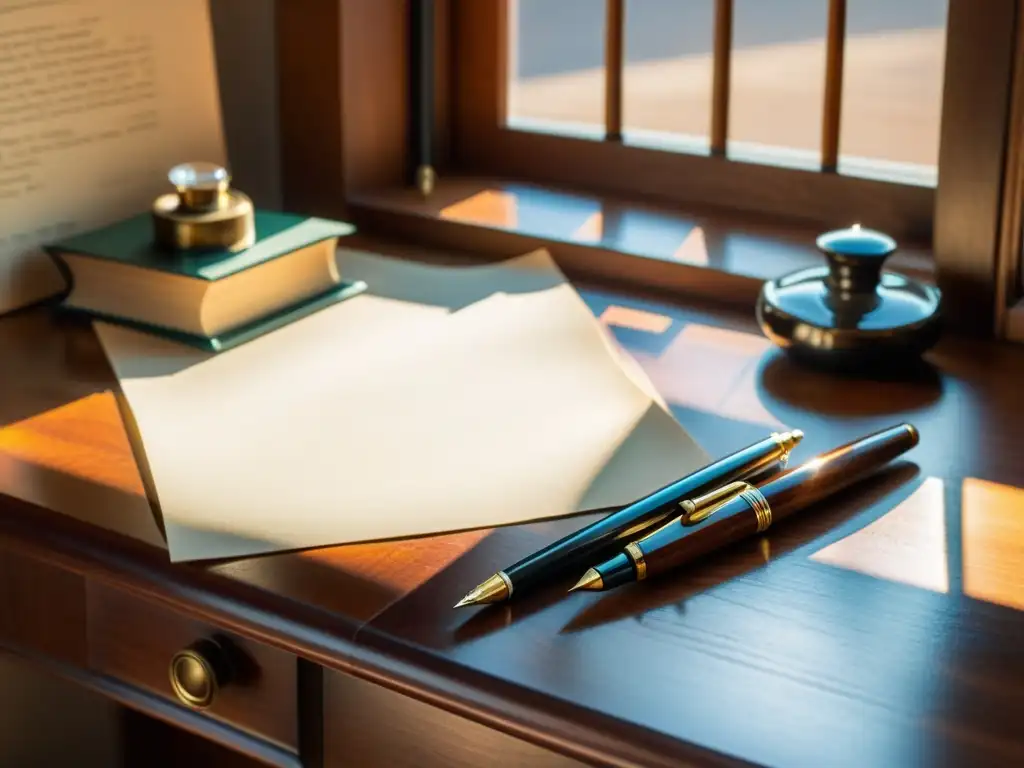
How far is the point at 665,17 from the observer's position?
229 cm

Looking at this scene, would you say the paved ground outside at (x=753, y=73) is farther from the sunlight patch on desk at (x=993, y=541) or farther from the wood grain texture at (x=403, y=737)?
the wood grain texture at (x=403, y=737)

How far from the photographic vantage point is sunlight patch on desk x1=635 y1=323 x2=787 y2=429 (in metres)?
0.88

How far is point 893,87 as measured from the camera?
2.16 meters

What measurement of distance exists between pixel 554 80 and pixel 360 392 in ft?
2.94

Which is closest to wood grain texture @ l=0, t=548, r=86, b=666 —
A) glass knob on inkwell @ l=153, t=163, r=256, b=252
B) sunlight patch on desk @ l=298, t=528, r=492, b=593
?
sunlight patch on desk @ l=298, t=528, r=492, b=593

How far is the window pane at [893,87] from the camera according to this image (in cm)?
120

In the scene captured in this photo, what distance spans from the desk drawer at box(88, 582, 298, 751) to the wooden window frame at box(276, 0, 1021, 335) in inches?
21.6

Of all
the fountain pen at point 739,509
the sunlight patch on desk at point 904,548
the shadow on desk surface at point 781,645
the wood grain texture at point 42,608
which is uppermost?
the fountain pen at point 739,509

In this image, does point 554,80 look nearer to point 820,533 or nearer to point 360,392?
point 360,392

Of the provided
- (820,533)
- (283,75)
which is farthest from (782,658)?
(283,75)

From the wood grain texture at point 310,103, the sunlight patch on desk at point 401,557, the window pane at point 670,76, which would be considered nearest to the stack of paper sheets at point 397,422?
the sunlight patch on desk at point 401,557

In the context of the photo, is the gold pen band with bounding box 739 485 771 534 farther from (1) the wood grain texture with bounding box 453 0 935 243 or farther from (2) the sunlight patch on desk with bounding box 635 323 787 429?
(1) the wood grain texture with bounding box 453 0 935 243

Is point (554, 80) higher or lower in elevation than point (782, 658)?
higher

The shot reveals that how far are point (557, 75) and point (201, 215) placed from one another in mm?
845
